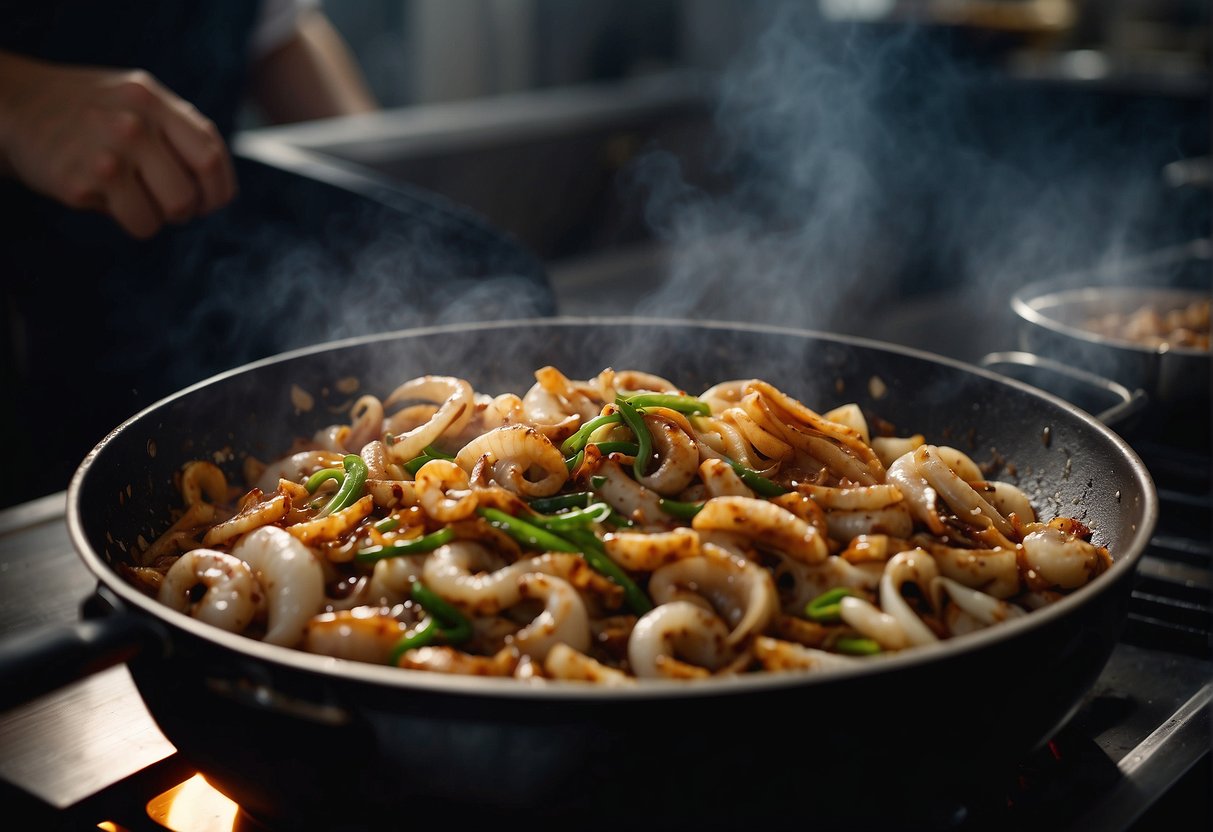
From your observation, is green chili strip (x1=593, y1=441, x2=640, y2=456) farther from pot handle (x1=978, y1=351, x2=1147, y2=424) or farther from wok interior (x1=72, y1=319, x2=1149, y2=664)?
pot handle (x1=978, y1=351, x2=1147, y2=424)

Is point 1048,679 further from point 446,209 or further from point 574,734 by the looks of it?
point 446,209

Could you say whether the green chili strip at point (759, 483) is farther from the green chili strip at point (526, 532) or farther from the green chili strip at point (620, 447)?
the green chili strip at point (526, 532)

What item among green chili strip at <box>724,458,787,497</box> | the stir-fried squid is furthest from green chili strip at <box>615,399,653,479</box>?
green chili strip at <box>724,458,787,497</box>

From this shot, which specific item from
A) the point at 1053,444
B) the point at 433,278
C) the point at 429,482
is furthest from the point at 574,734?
the point at 433,278

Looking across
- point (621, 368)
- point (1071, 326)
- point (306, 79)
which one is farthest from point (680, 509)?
point (306, 79)

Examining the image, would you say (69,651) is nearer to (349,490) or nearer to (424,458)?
(349,490)

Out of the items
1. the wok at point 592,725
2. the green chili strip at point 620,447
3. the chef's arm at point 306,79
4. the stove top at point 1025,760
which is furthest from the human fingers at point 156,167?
the chef's arm at point 306,79

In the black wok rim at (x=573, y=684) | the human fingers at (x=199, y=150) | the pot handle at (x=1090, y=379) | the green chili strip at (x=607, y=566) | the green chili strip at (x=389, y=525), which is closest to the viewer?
the black wok rim at (x=573, y=684)
